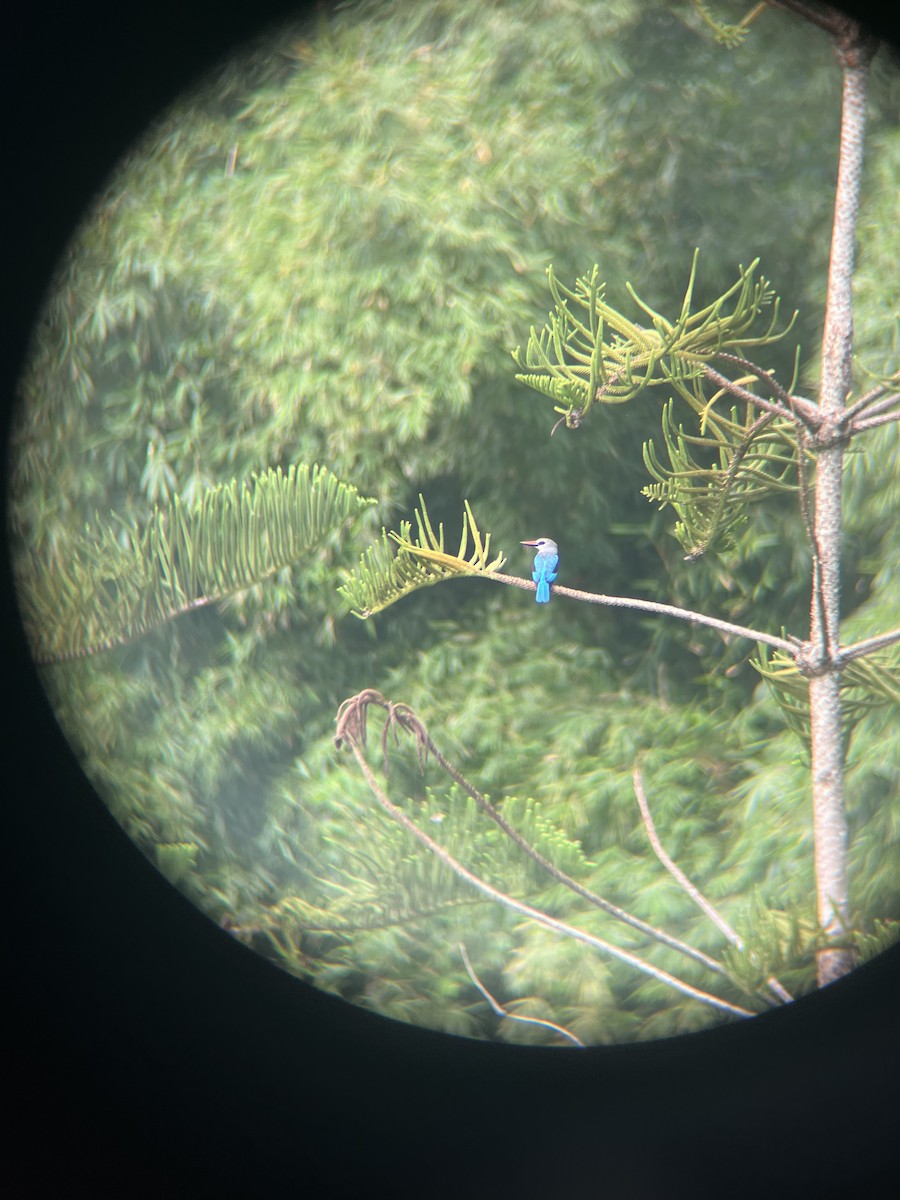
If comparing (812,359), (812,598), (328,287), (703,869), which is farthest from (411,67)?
(703,869)

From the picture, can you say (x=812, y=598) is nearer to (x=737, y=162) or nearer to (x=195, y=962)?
(x=737, y=162)

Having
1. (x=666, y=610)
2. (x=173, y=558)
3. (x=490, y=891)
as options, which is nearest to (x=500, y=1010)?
(x=490, y=891)

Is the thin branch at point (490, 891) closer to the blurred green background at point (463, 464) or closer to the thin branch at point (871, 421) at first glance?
the blurred green background at point (463, 464)

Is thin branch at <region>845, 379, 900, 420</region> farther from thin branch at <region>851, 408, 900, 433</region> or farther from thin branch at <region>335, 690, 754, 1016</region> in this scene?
thin branch at <region>335, 690, 754, 1016</region>

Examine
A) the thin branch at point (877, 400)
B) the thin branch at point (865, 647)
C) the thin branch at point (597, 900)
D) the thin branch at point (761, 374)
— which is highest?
the thin branch at point (761, 374)

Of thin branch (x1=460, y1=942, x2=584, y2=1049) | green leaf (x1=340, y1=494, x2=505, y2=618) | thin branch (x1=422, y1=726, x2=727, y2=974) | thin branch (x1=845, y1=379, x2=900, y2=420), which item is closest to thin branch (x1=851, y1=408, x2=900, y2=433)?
thin branch (x1=845, y1=379, x2=900, y2=420)

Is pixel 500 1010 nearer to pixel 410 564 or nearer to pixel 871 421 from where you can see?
pixel 410 564

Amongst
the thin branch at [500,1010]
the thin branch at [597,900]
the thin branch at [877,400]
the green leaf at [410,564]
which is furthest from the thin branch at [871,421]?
the thin branch at [500,1010]
